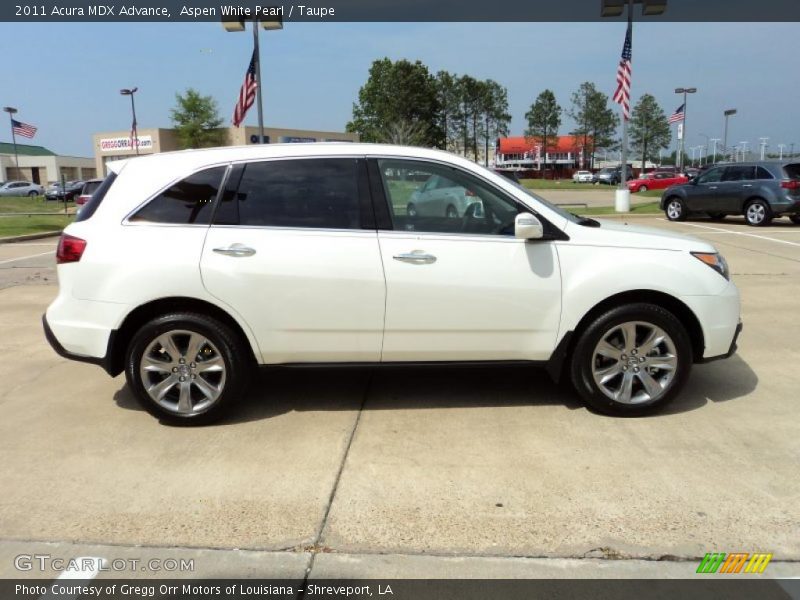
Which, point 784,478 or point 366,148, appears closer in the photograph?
point 784,478

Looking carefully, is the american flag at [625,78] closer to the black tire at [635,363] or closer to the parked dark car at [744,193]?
the parked dark car at [744,193]

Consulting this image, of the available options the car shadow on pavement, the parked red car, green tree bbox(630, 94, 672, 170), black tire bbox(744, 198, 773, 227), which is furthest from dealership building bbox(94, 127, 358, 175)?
the car shadow on pavement

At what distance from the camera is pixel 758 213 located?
51.3 ft

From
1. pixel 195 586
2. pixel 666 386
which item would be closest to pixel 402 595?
pixel 195 586

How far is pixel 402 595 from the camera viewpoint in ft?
8.20

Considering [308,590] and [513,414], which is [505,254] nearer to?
[513,414]

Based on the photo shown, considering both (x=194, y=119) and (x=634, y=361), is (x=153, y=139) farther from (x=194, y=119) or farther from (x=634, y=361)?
(x=634, y=361)

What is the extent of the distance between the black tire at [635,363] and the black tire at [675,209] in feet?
48.9

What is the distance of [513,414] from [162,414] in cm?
236

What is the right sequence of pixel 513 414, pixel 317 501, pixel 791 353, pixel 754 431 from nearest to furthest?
pixel 317 501, pixel 754 431, pixel 513 414, pixel 791 353

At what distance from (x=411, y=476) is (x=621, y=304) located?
1799mm

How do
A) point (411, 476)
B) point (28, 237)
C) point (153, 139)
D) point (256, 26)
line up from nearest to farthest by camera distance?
point (411, 476)
point (256, 26)
point (28, 237)
point (153, 139)

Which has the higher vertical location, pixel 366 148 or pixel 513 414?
pixel 366 148

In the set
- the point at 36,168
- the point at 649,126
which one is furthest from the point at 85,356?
the point at 36,168
